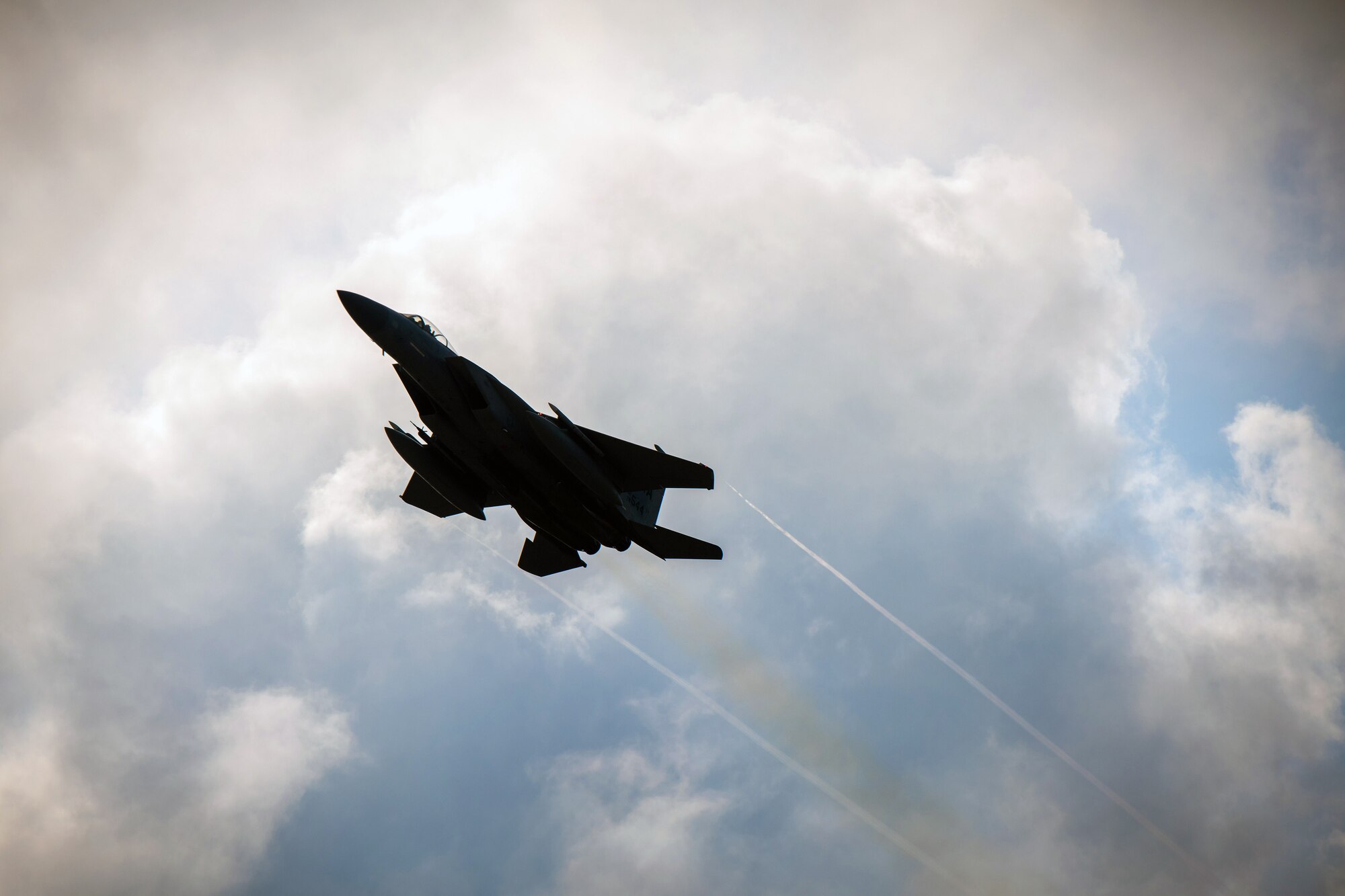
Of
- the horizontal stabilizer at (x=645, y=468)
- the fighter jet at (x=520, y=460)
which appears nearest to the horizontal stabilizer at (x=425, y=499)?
the fighter jet at (x=520, y=460)

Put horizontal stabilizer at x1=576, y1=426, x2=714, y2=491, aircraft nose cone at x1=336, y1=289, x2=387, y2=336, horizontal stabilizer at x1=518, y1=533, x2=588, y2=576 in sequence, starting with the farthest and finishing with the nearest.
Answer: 1. horizontal stabilizer at x1=518, y1=533, x2=588, y2=576
2. horizontal stabilizer at x1=576, y1=426, x2=714, y2=491
3. aircraft nose cone at x1=336, y1=289, x2=387, y2=336

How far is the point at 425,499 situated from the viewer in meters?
42.4

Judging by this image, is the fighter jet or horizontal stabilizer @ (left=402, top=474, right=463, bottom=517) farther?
horizontal stabilizer @ (left=402, top=474, right=463, bottom=517)

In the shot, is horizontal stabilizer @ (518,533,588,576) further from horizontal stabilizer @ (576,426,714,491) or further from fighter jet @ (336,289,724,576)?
horizontal stabilizer @ (576,426,714,491)

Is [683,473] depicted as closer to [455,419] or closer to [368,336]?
[455,419]

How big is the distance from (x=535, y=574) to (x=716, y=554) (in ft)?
31.0

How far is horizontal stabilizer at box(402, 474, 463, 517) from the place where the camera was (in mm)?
42125

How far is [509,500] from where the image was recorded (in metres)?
37.4

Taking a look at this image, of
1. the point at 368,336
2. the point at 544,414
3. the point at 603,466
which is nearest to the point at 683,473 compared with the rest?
the point at 603,466

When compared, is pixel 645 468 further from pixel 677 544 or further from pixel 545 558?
pixel 545 558

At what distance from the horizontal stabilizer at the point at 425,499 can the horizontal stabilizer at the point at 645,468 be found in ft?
31.9

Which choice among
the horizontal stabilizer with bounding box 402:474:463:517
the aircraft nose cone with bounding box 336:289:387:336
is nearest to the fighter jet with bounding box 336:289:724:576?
the aircraft nose cone with bounding box 336:289:387:336

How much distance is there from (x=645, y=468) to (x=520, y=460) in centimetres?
514

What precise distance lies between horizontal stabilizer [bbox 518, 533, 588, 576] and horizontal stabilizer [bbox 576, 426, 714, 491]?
249 inches
